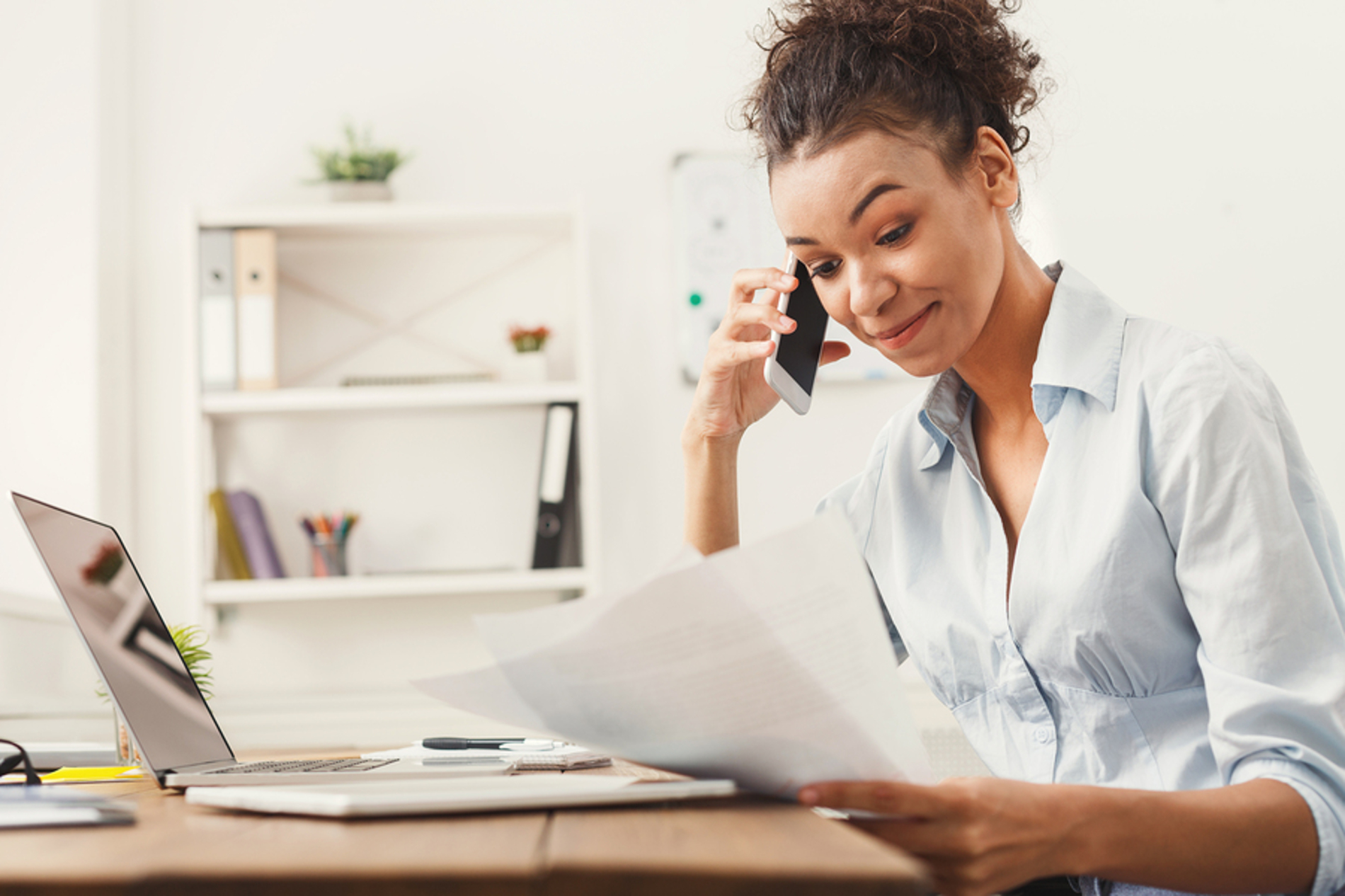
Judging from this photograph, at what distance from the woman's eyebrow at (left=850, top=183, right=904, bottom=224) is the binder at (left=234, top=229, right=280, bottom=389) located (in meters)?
1.62

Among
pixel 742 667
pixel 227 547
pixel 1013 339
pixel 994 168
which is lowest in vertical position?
pixel 742 667

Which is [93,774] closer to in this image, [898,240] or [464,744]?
[464,744]

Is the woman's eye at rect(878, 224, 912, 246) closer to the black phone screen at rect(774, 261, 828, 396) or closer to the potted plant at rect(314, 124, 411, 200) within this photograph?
the black phone screen at rect(774, 261, 828, 396)

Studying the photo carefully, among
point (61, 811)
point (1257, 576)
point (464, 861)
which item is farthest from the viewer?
point (1257, 576)

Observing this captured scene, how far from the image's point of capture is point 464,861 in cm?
32

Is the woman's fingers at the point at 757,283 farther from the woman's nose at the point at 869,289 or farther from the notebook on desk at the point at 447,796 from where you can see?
the notebook on desk at the point at 447,796

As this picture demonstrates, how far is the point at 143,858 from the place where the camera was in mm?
344

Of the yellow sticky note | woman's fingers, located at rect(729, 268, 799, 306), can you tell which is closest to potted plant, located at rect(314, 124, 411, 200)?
woman's fingers, located at rect(729, 268, 799, 306)

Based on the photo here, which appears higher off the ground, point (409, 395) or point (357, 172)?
point (357, 172)

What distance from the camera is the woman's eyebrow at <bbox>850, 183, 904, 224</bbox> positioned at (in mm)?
875

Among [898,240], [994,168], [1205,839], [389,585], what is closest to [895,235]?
[898,240]

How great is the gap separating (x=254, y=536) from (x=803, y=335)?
1.44 m

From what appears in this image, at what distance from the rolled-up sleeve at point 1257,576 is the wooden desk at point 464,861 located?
0.39 meters

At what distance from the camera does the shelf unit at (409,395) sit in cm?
218
